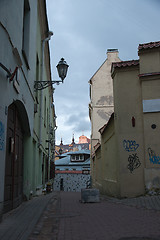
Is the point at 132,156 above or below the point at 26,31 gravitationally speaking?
below

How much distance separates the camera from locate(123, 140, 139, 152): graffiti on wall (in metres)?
10.3

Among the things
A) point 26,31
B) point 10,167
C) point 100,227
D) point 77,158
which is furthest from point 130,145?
point 77,158

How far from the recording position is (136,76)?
35.9 feet

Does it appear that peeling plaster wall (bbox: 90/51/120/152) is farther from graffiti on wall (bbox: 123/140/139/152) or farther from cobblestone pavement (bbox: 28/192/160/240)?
cobblestone pavement (bbox: 28/192/160/240)

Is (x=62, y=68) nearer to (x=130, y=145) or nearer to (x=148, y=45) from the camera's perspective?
(x=148, y=45)

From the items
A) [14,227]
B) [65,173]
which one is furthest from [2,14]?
[65,173]

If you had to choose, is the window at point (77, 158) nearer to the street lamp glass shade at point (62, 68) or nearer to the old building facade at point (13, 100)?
the old building facade at point (13, 100)

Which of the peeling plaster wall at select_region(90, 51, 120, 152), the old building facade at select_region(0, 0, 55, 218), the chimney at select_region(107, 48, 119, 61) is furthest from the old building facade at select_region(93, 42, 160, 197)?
the chimney at select_region(107, 48, 119, 61)

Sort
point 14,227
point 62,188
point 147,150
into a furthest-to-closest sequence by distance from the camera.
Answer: point 62,188
point 147,150
point 14,227

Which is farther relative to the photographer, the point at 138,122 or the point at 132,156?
the point at 138,122

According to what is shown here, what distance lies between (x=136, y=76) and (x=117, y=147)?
2.88m

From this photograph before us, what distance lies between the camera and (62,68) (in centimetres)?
986

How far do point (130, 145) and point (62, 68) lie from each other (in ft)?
12.3

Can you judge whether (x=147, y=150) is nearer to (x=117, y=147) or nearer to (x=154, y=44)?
(x=117, y=147)
